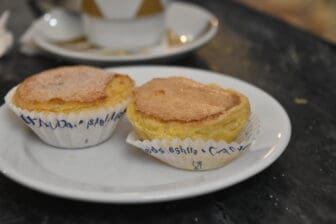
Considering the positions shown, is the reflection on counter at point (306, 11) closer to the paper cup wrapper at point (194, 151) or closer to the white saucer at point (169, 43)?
the white saucer at point (169, 43)

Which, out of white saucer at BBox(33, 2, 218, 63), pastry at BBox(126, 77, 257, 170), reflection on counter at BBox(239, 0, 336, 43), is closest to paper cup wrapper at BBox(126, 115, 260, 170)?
pastry at BBox(126, 77, 257, 170)

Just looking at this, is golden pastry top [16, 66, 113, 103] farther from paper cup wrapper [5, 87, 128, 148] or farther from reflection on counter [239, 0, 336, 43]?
reflection on counter [239, 0, 336, 43]

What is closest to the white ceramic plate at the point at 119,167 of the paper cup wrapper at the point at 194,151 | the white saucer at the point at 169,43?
the paper cup wrapper at the point at 194,151

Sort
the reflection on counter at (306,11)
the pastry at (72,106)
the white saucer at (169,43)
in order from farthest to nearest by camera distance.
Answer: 1. the reflection on counter at (306,11)
2. the white saucer at (169,43)
3. the pastry at (72,106)

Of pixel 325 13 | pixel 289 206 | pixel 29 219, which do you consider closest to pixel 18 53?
pixel 29 219

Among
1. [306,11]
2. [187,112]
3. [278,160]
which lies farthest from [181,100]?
[306,11]

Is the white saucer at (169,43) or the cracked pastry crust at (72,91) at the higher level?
the cracked pastry crust at (72,91)

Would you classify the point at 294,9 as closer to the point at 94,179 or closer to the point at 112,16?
the point at 112,16
